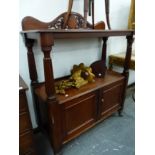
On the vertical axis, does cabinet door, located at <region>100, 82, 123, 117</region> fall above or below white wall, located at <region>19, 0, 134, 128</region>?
below

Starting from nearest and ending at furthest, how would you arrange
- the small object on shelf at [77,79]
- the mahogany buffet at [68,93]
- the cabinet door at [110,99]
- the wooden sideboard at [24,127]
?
the wooden sideboard at [24,127] < the mahogany buffet at [68,93] < the small object on shelf at [77,79] < the cabinet door at [110,99]

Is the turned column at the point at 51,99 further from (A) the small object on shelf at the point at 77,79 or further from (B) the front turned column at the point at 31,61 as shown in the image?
(B) the front turned column at the point at 31,61

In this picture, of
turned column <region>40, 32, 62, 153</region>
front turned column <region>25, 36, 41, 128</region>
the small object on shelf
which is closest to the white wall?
front turned column <region>25, 36, 41, 128</region>

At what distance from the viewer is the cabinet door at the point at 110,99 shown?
1584 mm

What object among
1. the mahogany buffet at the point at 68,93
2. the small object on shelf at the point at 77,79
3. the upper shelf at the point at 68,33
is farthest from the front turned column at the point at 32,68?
the small object on shelf at the point at 77,79

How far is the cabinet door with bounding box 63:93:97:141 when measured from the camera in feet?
4.25

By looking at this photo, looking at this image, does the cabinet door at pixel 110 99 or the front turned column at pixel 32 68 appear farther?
the cabinet door at pixel 110 99

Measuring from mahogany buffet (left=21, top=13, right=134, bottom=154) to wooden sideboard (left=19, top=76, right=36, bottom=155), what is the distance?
7.3 inches

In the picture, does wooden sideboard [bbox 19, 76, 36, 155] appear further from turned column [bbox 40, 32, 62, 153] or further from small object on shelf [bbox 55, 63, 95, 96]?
small object on shelf [bbox 55, 63, 95, 96]

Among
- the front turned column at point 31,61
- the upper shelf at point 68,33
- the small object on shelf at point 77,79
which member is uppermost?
the upper shelf at point 68,33

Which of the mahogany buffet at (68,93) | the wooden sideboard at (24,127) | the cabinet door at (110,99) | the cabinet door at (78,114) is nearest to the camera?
the wooden sideboard at (24,127)

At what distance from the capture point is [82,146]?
1508 mm

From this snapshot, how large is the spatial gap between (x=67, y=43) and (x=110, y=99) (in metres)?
0.77
